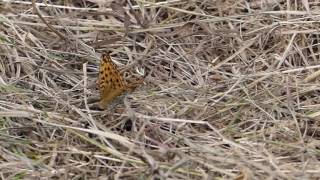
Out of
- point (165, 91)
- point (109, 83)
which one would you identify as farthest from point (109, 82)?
point (165, 91)

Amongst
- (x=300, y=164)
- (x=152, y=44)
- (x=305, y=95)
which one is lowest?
(x=300, y=164)

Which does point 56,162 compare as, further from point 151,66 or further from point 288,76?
point 288,76

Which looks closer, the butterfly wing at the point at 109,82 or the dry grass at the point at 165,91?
the dry grass at the point at 165,91

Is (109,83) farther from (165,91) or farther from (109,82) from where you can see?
(165,91)

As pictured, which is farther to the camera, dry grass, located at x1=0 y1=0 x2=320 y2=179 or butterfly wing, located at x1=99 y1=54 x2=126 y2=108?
butterfly wing, located at x1=99 y1=54 x2=126 y2=108

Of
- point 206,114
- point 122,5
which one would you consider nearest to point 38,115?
point 206,114

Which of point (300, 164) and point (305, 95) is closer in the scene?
point (300, 164)

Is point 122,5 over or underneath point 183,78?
over
